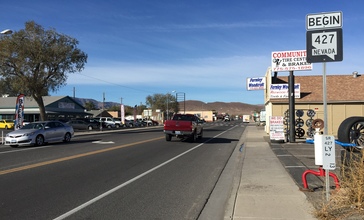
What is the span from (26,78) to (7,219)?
33.3 meters

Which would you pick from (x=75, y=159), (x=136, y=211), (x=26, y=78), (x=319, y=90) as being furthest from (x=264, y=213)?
(x=26, y=78)

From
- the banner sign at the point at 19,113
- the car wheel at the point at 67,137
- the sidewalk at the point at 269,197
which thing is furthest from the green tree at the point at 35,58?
the sidewalk at the point at 269,197

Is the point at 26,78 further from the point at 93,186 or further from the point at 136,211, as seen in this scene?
the point at 136,211

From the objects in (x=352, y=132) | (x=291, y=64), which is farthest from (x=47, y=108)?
(x=352, y=132)

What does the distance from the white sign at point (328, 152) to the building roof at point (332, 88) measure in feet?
77.8

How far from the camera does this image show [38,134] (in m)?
20.5

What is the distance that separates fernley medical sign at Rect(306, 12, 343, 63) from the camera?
22.0 ft

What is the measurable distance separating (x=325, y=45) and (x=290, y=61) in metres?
17.9

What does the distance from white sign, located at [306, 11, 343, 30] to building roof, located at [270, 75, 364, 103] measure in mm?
23349

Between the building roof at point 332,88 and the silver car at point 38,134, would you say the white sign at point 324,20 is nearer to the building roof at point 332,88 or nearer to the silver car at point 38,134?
the silver car at point 38,134

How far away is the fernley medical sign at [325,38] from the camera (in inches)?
263

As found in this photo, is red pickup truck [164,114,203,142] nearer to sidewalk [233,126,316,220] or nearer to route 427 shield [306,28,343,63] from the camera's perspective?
sidewalk [233,126,316,220]

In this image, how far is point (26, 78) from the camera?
119 feet

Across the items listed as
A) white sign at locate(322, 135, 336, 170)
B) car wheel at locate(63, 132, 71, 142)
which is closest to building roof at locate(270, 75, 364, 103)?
car wheel at locate(63, 132, 71, 142)
